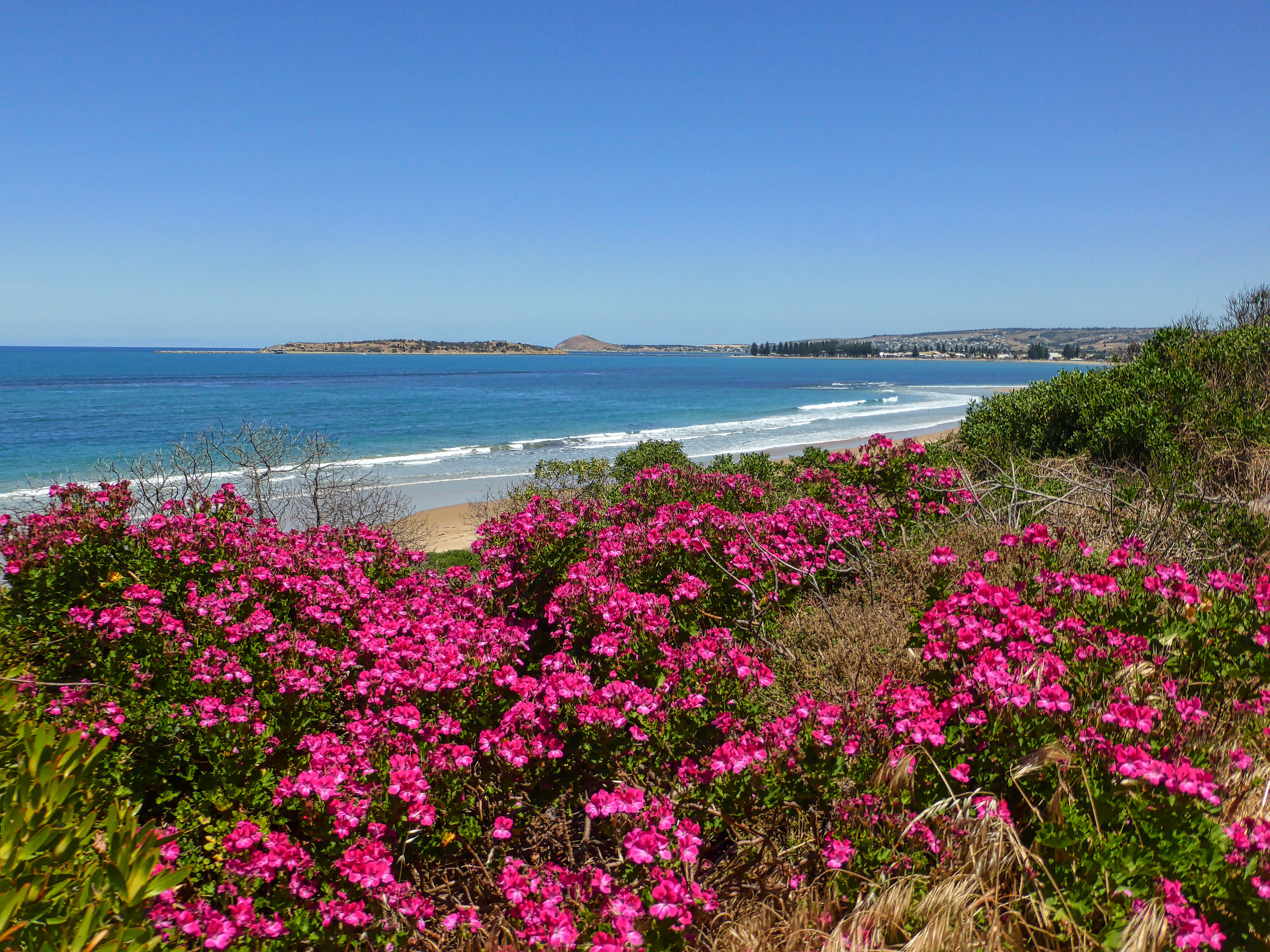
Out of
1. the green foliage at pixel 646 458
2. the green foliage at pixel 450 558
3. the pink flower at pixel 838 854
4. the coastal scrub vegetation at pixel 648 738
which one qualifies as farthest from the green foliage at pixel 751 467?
the pink flower at pixel 838 854

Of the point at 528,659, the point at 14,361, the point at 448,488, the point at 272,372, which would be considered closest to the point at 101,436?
the point at 448,488

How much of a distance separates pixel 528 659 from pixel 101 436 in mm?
40194

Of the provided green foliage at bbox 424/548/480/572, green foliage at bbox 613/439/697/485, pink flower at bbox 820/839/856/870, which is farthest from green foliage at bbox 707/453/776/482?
pink flower at bbox 820/839/856/870

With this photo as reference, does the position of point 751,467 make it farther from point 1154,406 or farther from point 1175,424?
point 1175,424

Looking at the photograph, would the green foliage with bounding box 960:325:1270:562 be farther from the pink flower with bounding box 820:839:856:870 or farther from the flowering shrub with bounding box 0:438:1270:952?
the pink flower with bounding box 820:839:856:870

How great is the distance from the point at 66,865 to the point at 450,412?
48.5 meters

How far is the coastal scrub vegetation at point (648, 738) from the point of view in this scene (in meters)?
2.27

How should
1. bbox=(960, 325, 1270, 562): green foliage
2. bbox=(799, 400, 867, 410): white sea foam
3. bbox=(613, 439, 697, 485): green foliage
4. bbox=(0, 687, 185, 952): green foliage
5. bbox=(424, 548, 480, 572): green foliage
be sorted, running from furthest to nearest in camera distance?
1. bbox=(799, 400, 867, 410): white sea foam
2. bbox=(424, 548, 480, 572): green foliage
3. bbox=(613, 439, 697, 485): green foliage
4. bbox=(960, 325, 1270, 562): green foliage
5. bbox=(0, 687, 185, 952): green foliage

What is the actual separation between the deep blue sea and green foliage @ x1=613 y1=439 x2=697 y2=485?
8997 mm

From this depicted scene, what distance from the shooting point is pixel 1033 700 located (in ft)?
9.11

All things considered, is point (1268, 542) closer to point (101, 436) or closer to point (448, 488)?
point (448, 488)

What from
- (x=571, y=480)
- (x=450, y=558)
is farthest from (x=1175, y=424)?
(x=450, y=558)

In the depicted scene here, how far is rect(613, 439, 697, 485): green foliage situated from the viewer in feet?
39.4

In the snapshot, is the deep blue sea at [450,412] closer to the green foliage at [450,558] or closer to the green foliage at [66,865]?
the green foliage at [450,558]
